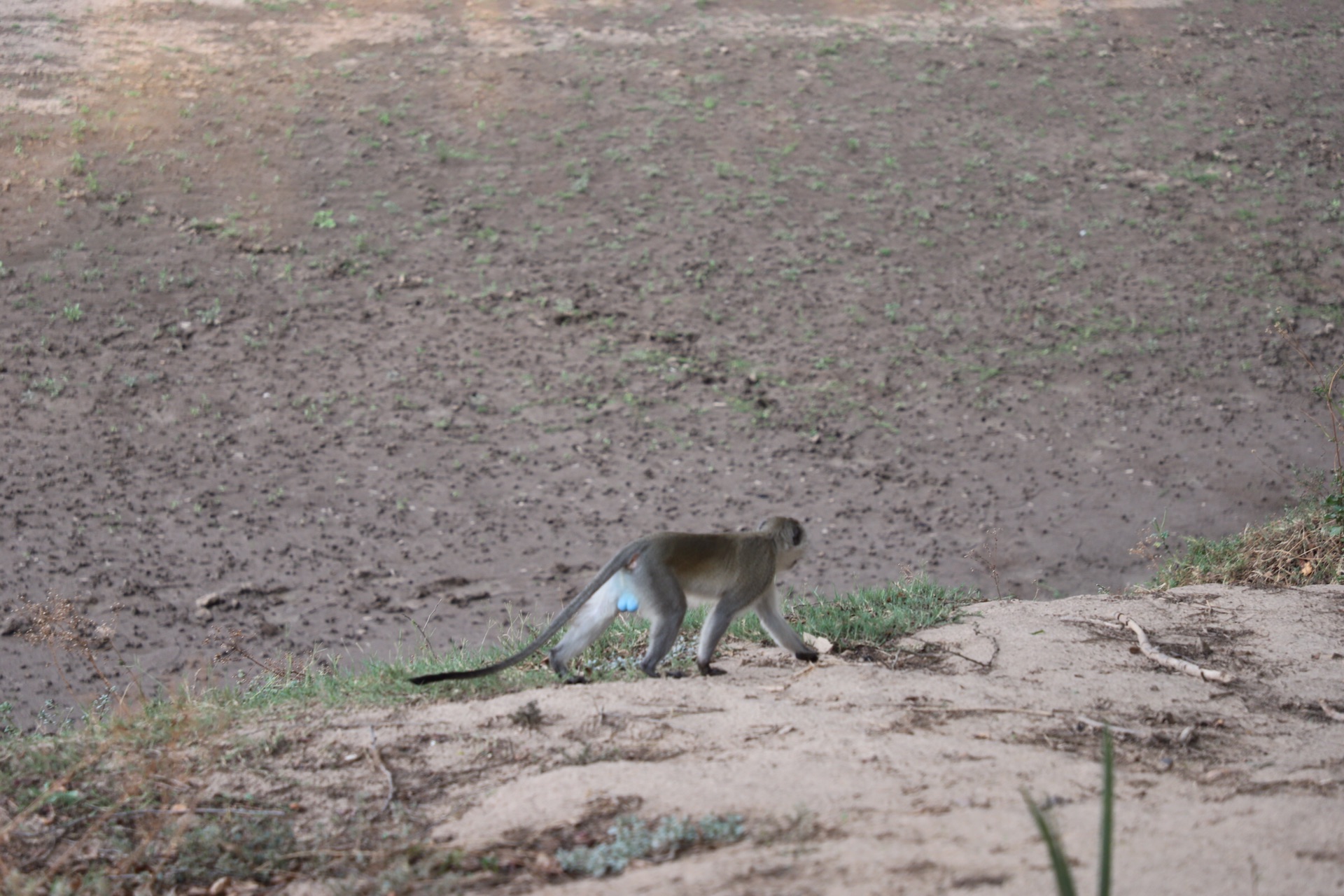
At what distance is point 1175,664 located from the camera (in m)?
4.95

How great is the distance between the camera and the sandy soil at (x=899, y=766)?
283cm

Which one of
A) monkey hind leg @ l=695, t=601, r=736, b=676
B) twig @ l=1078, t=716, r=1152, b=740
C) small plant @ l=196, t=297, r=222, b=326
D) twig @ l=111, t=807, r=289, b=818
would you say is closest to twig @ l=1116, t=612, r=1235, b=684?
twig @ l=1078, t=716, r=1152, b=740

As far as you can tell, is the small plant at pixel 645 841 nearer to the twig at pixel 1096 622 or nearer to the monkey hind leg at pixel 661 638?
the monkey hind leg at pixel 661 638

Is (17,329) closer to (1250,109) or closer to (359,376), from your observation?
(359,376)

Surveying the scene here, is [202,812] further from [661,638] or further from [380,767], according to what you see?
[661,638]

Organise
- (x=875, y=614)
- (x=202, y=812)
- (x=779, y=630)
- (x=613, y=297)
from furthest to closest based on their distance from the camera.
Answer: (x=613, y=297)
(x=875, y=614)
(x=779, y=630)
(x=202, y=812)

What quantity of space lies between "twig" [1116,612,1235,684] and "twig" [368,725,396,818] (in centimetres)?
337

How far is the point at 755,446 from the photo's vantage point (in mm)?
10742

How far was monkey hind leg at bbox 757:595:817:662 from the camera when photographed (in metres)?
5.40

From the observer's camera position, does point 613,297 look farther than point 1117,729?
Yes

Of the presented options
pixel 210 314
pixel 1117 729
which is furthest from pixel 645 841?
pixel 210 314

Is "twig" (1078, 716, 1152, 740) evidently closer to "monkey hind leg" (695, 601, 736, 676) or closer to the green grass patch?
"monkey hind leg" (695, 601, 736, 676)

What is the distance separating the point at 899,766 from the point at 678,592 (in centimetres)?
170

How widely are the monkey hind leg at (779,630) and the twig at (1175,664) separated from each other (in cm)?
152
